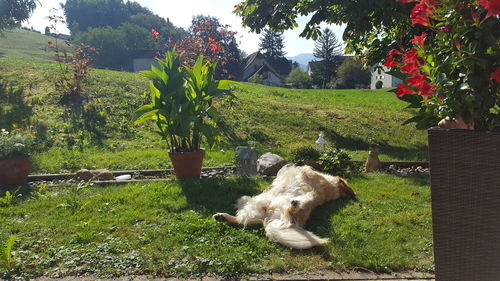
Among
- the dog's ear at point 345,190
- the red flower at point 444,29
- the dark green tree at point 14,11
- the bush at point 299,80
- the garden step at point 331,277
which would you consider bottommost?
the garden step at point 331,277

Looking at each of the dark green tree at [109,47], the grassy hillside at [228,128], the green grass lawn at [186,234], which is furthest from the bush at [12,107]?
the dark green tree at [109,47]

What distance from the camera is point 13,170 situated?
5297 mm

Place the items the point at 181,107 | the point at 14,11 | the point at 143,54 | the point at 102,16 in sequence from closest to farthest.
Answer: the point at 181,107 → the point at 14,11 → the point at 143,54 → the point at 102,16

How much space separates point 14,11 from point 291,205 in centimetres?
2981

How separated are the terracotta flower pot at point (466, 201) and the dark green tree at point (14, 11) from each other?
96.4 ft

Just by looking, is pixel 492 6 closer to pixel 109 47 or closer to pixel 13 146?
pixel 13 146

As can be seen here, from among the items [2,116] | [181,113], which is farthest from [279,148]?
[2,116]

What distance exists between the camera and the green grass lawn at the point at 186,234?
2947mm

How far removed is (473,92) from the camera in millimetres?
1869

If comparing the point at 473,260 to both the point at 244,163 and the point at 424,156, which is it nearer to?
the point at 244,163

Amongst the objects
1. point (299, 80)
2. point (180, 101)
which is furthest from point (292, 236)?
point (299, 80)

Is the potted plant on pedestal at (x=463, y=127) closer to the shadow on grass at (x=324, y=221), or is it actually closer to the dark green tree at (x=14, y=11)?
the shadow on grass at (x=324, y=221)

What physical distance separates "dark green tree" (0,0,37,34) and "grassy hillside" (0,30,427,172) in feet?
41.6

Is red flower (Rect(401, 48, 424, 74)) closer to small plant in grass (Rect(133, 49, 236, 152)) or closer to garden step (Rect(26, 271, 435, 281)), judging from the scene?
garden step (Rect(26, 271, 435, 281))
